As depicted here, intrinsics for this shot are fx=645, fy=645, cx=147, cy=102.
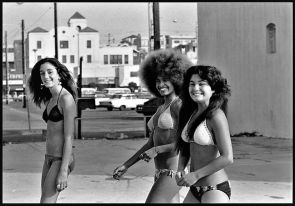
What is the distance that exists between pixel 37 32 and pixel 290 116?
9735 cm

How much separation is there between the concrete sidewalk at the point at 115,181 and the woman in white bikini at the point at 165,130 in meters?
3.18

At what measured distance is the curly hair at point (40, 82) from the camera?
18.2 ft

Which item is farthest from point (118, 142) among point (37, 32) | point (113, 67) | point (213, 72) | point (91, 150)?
point (37, 32)

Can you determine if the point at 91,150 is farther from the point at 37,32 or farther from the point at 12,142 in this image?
the point at 37,32

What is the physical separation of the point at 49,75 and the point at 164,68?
995mm

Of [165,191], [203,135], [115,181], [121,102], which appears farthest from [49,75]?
[121,102]

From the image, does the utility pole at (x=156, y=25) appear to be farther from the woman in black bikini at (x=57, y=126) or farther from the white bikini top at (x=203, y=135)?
Result: the white bikini top at (x=203, y=135)

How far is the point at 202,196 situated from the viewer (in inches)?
174

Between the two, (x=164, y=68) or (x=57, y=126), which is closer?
(x=57, y=126)

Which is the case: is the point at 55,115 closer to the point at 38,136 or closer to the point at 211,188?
the point at 211,188

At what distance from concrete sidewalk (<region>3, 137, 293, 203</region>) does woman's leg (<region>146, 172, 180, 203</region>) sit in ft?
11.2

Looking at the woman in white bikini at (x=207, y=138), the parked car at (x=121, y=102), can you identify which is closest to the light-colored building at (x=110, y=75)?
the parked car at (x=121, y=102)

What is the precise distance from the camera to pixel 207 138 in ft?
14.4

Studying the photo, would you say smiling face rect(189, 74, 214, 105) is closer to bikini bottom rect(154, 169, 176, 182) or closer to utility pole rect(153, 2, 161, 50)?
bikini bottom rect(154, 169, 176, 182)
